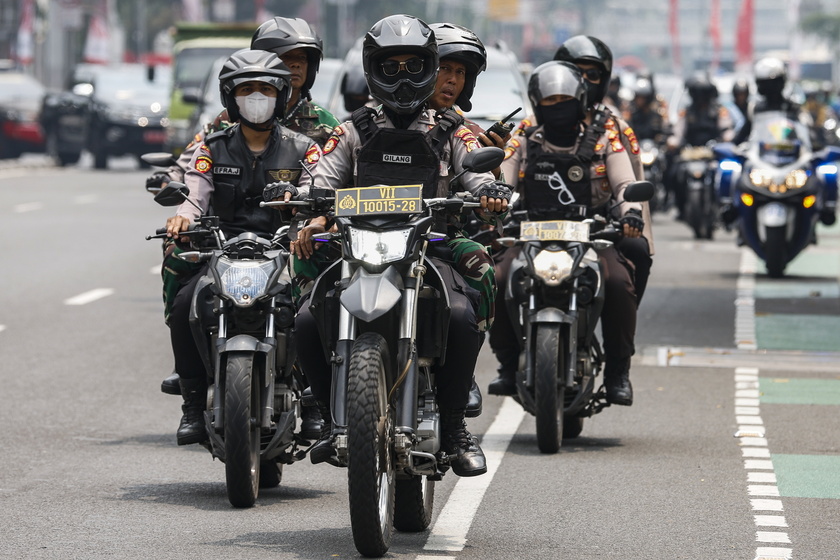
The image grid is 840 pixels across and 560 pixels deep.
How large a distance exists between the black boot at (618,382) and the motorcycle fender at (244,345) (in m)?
2.55

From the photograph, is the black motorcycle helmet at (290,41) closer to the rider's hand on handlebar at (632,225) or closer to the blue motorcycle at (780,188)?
the rider's hand on handlebar at (632,225)

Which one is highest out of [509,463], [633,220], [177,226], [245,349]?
[177,226]

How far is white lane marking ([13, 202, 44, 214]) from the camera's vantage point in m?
28.4

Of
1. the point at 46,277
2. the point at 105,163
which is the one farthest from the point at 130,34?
the point at 46,277

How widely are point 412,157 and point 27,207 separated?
22.4 m

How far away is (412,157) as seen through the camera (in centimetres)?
738

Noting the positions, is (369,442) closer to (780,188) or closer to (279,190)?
(279,190)

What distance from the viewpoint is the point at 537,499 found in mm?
8359

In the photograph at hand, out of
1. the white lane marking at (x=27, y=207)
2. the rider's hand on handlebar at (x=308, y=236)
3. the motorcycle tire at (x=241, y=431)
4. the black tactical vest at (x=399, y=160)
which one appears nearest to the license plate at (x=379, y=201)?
the black tactical vest at (x=399, y=160)

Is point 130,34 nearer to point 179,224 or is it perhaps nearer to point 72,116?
point 72,116

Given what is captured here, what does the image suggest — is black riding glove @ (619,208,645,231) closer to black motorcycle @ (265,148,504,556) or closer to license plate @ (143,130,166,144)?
black motorcycle @ (265,148,504,556)

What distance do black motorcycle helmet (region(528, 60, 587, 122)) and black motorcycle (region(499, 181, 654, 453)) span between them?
59 centimetres

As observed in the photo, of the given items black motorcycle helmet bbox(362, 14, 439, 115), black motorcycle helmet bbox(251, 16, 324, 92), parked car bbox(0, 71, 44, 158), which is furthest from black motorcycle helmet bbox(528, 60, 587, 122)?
parked car bbox(0, 71, 44, 158)

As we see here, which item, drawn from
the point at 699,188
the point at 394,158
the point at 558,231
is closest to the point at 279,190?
the point at 394,158
